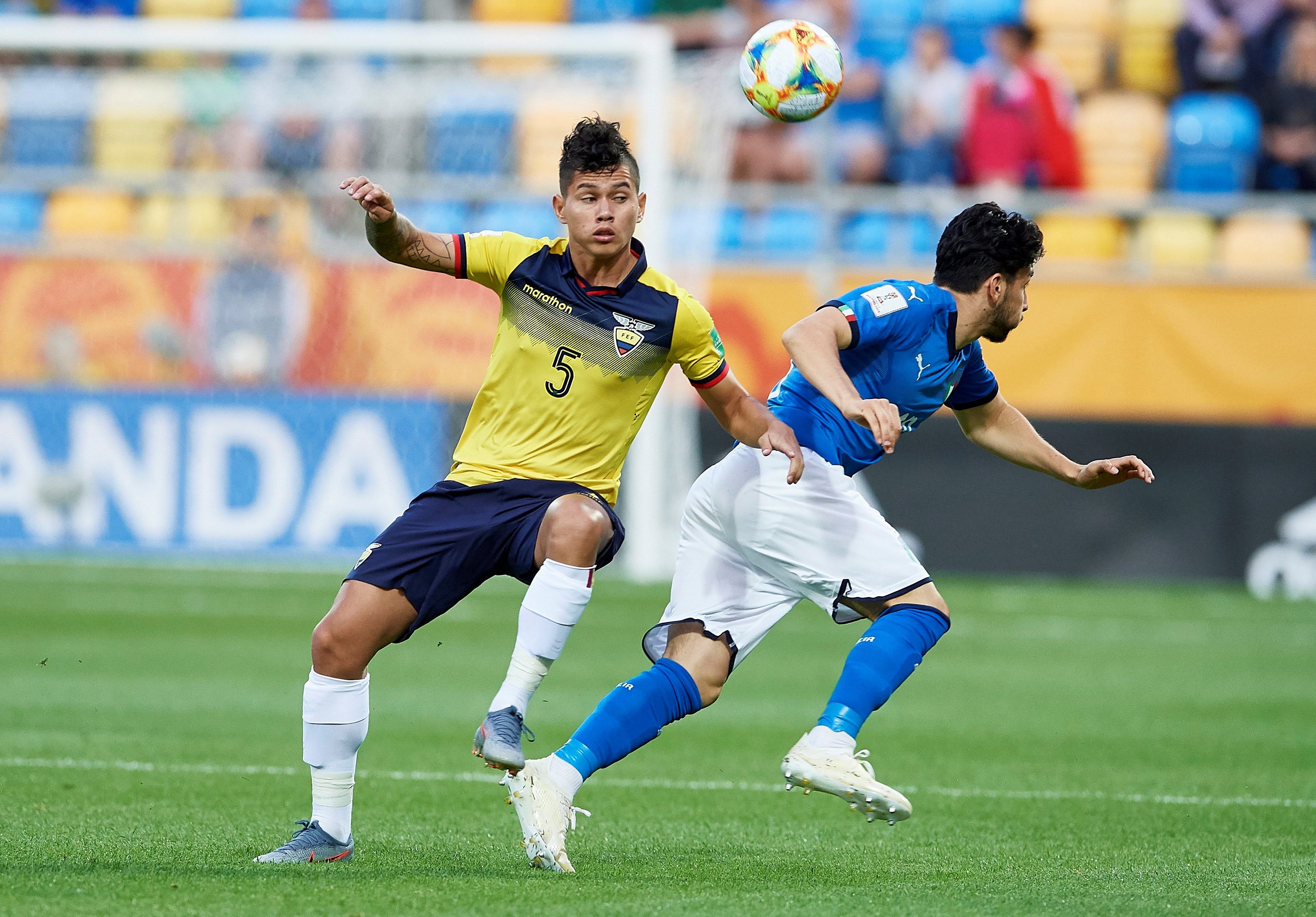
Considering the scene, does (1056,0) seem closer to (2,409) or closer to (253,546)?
(253,546)

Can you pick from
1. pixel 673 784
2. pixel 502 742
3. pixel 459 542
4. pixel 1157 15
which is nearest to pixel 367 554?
pixel 459 542

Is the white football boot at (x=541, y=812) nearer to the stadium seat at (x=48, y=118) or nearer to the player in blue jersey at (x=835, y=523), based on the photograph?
the player in blue jersey at (x=835, y=523)

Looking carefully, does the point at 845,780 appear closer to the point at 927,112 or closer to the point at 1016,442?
the point at 1016,442

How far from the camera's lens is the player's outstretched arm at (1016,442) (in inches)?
234

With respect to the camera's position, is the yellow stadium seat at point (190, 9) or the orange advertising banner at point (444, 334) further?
the yellow stadium seat at point (190, 9)

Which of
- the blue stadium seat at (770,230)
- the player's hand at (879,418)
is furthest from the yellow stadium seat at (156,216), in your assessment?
the player's hand at (879,418)

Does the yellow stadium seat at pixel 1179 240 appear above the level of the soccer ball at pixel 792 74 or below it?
below

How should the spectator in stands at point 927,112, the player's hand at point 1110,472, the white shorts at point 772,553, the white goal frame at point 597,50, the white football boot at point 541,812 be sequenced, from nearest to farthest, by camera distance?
the white football boot at point 541,812 → the white shorts at point 772,553 → the player's hand at point 1110,472 → the white goal frame at point 597,50 → the spectator in stands at point 927,112

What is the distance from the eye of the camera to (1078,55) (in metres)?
18.1

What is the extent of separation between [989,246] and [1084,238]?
36.1ft

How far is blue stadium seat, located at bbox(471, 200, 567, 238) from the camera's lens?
15883mm

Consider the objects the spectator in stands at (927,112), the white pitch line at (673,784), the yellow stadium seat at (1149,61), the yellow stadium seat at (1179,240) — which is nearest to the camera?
the white pitch line at (673,784)

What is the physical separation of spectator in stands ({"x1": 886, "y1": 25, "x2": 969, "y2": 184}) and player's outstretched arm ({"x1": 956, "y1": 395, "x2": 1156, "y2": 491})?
10.9 metres

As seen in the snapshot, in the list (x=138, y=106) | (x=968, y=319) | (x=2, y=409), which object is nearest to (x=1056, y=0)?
(x=138, y=106)
